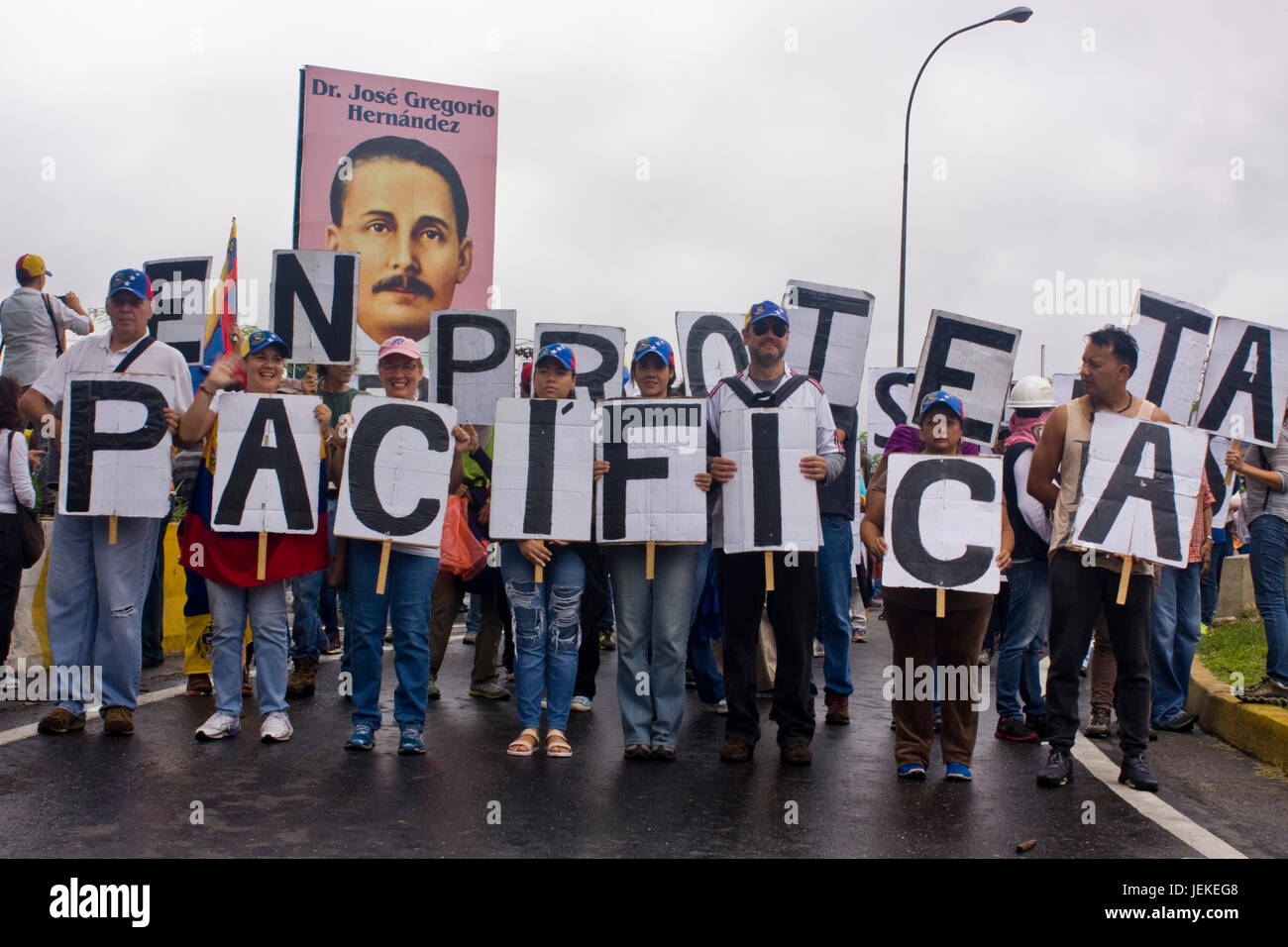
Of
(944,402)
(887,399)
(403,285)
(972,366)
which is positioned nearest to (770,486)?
(944,402)

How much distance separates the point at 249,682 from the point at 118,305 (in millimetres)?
2771

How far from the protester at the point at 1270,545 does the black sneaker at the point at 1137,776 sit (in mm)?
2133

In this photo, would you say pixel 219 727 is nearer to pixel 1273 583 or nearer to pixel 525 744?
pixel 525 744

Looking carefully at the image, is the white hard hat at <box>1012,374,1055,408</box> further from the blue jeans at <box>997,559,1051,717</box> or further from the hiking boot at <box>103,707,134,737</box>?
the hiking boot at <box>103,707,134,737</box>

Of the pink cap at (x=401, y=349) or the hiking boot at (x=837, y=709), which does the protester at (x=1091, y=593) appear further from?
the pink cap at (x=401, y=349)

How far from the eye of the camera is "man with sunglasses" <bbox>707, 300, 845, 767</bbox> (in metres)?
6.84

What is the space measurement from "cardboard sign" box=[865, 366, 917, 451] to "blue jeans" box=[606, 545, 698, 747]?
4782 millimetres

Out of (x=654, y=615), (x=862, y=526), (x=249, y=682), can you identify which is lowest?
(x=249, y=682)

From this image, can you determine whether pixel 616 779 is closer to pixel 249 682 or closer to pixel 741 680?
pixel 741 680

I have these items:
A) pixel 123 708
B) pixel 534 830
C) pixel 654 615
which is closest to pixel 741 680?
pixel 654 615

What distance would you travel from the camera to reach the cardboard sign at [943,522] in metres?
6.53

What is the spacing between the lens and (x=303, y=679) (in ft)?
28.0

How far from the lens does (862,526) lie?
695 cm

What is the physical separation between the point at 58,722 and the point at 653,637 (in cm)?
311
